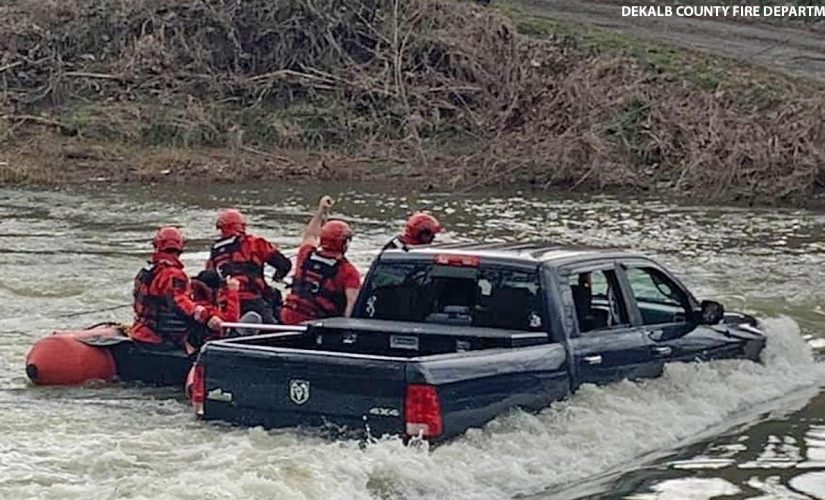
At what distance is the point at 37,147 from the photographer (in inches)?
1339

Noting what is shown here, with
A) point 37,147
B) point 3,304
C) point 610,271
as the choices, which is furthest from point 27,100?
point 610,271

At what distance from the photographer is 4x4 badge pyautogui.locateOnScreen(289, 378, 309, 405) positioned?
9.59m

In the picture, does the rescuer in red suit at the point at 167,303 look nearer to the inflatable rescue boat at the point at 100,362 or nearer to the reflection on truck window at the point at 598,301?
the inflatable rescue boat at the point at 100,362

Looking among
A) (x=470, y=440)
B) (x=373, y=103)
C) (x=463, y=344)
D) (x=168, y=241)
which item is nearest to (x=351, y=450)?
(x=470, y=440)

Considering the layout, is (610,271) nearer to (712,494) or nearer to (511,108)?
(712,494)

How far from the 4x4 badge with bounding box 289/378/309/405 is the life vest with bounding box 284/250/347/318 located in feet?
9.01

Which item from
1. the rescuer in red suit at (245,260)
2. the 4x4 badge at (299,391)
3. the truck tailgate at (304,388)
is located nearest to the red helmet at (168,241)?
the rescuer in red suit at (245,260)

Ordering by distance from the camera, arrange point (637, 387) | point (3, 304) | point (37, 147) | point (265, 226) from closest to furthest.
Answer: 1. point (637, 387)
2. point (3, 304)
3. point (265, 226)
4. point (37, 147)

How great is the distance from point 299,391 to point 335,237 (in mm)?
3013

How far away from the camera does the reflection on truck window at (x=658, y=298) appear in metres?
12.2

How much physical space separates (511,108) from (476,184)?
3.66 m

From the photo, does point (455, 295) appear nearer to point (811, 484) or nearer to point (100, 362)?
point (811, 484)

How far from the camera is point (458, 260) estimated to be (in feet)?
36.3

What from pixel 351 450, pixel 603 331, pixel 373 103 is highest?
pixel 373 103
